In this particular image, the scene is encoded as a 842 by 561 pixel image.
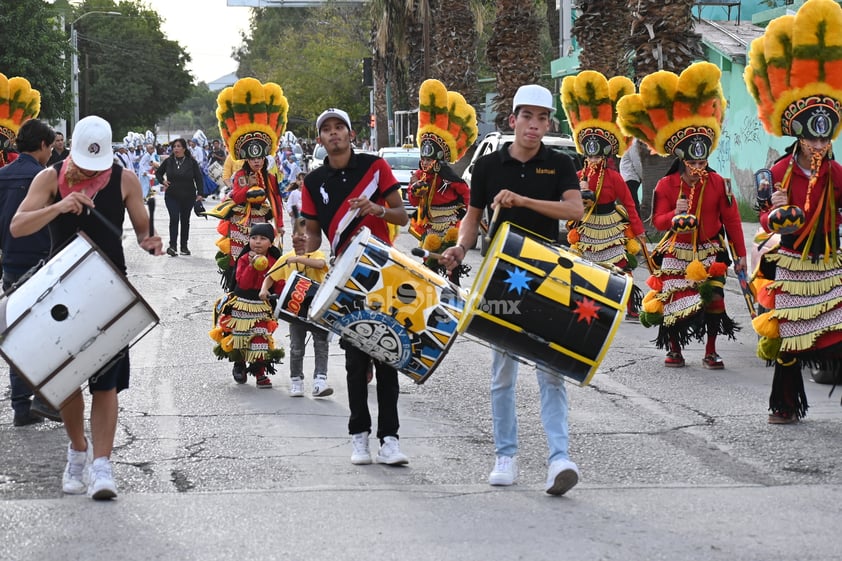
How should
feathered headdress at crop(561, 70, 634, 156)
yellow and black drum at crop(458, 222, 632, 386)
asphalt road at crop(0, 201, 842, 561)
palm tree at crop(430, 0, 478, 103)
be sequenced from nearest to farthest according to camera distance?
1. asphalt road at crop(0, 201, 842, 561)
2. yellow and black drum at crop(458, 222, 632, 386)
3. feathered headdress at crop(561, 70, 634, 156)
4. palm tree at crop(430, 0, 478, 103)

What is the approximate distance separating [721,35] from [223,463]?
70.8ft

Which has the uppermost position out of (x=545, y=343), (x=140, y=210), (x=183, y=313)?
(x=140, y=210)

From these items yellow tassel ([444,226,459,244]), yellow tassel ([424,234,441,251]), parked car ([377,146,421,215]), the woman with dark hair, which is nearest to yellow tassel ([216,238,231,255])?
yellow tassel ([424,234,441,251])

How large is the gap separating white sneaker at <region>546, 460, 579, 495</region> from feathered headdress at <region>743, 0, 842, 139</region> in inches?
116

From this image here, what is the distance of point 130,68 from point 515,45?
195 feet

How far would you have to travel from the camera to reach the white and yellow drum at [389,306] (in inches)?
256

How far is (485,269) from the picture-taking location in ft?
19.7

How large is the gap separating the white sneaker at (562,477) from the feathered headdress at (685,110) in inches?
184

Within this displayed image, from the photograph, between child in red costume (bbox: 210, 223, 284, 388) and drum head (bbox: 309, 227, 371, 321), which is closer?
drum head (bbox: 309, 227, 371, 321)

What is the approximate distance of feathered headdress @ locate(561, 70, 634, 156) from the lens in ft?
43.2

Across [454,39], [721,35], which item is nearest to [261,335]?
[721,35]

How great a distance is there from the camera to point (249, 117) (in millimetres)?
11094

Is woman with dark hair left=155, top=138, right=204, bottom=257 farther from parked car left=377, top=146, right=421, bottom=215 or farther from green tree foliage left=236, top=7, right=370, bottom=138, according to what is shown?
green tree foliage left=236, top=7, right=370, bottom=138

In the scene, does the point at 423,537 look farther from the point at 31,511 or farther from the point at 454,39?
the point at 454,39
